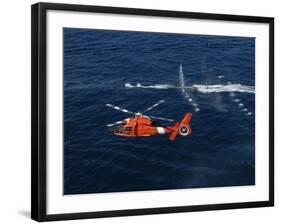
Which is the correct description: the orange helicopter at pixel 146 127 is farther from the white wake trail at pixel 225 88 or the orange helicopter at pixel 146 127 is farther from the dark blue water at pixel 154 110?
the white wake trail at pixel 225 88

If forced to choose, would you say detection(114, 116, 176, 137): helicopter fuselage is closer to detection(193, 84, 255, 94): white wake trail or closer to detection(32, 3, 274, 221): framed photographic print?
detection(32, 3, 274, 221): framed photographic print

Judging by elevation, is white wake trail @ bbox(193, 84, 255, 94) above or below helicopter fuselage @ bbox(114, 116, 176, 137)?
above

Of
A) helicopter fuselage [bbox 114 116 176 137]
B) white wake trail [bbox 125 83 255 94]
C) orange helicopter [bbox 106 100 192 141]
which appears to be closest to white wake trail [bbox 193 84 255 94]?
white wake trail [bbox 125 83 255 94]

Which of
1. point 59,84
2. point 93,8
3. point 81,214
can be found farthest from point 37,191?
point 93,8

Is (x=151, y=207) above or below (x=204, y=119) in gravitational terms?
below

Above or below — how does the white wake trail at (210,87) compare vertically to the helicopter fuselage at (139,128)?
above

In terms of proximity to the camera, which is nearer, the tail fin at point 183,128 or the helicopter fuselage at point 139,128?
the helicopter fuselage at point 139,128

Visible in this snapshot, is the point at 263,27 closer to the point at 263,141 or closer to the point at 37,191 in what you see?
the point at 263,141

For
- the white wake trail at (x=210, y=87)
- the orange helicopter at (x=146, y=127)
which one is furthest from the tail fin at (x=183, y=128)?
the white wake trail at (x=210, y=87)
